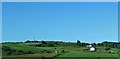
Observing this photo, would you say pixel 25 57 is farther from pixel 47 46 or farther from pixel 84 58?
pixel 47 46

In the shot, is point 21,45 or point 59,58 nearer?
point 59,58

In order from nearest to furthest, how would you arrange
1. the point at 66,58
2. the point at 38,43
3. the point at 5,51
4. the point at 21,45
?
the point at 5,51 < the point at 66,58 < the point at 21,45 < the point at 38,43

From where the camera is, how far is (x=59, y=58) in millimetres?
12859

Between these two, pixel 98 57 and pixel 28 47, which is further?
pixel 28 47

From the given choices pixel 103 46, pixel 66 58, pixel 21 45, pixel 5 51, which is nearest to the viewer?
pixel 5 51

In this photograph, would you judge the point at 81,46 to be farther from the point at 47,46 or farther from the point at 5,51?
the point at 5,51

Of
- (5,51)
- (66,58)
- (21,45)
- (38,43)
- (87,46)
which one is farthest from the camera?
(87,46)

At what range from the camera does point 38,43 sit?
1573 centimetres

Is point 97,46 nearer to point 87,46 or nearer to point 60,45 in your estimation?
point 87,46

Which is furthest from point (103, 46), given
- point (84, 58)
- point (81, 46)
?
point (84, 58)

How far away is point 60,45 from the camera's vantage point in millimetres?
17672

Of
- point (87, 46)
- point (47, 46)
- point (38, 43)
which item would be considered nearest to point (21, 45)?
point (38, 43)

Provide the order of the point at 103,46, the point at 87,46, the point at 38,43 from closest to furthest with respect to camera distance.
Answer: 1. the point at 38,43
2. the point at 87,46
3. the point at 103,46

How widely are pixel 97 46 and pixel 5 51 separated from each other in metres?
6.80
